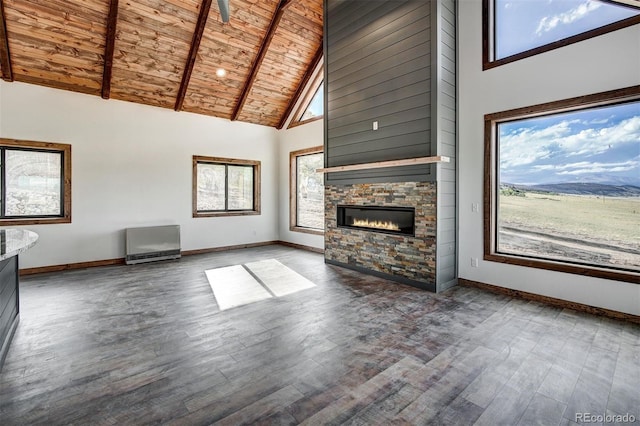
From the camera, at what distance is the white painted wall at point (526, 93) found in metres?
3.48

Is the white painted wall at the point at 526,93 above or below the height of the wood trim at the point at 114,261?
above

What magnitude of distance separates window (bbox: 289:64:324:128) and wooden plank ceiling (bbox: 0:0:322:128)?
1.18 ft

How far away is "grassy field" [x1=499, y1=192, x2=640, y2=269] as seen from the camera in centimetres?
359

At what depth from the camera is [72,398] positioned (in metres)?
2.17

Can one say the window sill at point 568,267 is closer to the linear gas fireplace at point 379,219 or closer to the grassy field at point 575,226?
the grassy field at point 575,226

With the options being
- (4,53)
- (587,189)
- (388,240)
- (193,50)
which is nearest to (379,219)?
(388,240)

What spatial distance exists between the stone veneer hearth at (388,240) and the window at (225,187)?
292 cm

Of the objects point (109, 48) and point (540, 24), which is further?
point (109, 48)

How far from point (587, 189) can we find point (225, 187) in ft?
22.7

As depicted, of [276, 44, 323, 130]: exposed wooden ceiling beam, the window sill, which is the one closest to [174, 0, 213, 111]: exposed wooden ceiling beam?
[276, 44, 323, 130]: exposed wooden ceiling beam

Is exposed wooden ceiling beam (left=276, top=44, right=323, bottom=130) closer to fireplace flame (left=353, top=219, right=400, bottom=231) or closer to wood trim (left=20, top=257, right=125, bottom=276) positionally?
fireplace flame (left=353, top=219, right=400, bottom=231)

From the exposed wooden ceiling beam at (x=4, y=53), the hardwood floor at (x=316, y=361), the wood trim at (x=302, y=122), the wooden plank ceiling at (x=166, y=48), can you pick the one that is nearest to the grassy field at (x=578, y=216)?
the hardwood floor at (x=316, y=361)

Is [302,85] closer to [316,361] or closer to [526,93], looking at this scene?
[526,93]

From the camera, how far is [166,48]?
5.86m
